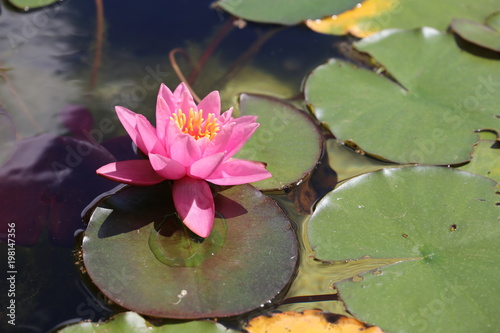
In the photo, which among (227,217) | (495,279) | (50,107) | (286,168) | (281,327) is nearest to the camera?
(281,327)

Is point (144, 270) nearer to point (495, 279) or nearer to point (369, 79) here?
point (495, 279)

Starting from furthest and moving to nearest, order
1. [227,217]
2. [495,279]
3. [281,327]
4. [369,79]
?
[369,79] < [227,217] < [495,279] < [281,327]

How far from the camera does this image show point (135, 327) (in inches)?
68.8

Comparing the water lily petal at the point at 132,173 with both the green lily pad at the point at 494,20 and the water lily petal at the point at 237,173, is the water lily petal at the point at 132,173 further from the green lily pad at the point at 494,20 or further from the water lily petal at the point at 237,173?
the green lily pad at the point at 494,20

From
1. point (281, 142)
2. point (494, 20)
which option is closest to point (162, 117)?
point (281, 142)

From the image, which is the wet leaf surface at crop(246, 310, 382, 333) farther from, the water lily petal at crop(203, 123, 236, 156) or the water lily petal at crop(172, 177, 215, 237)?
the water lily petal at crop(203, 123, 236, 156)

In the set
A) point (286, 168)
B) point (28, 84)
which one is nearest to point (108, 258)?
point (286, 168)

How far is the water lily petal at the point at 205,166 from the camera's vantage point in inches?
76.2

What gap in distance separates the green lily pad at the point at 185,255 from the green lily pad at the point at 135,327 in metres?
0.03

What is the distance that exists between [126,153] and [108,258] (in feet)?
2.31

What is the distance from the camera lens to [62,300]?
192 centimetres

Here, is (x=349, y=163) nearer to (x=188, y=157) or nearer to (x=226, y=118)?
(x=226, y=118)

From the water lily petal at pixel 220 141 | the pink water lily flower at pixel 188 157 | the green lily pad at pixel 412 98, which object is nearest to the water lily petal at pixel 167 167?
the pink water lily flower at pixel 188 157

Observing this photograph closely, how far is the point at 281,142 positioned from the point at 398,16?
1.63m
